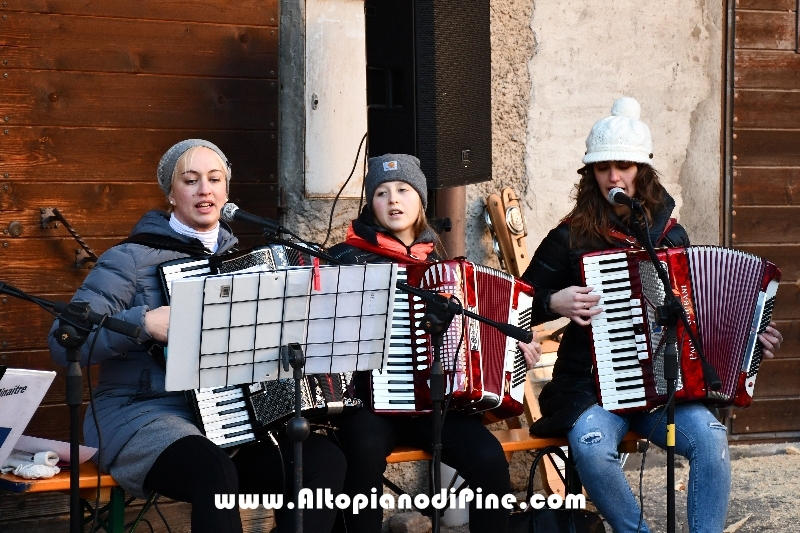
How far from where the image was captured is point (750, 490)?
17.1 ft

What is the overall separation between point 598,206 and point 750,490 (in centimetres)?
192

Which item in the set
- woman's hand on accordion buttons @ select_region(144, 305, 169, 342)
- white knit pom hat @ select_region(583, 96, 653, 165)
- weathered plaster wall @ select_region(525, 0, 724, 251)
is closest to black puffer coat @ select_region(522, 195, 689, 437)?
white knit pom hat @ select_region(583, 96, 653, 165)

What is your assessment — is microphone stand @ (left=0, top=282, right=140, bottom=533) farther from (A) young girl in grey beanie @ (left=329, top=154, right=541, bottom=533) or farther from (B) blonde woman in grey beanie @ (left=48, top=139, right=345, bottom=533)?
(A) young girl in grey beanie @ (left=329, top=154, right=541, bottom=533)

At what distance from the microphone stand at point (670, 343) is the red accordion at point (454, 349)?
515 mm

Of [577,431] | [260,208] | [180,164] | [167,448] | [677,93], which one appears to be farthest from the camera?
[677,93]

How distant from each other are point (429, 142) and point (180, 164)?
1.03m

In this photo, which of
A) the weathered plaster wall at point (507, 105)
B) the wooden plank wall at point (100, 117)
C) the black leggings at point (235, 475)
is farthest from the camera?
the weathered plaster wall at point (507, 105)

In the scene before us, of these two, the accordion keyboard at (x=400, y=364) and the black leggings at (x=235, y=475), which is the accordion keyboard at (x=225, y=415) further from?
the accordion keyboard at (x=400, y=364)

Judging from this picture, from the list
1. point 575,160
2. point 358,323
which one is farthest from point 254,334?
point 575,160

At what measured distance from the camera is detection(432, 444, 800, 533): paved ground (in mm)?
4699

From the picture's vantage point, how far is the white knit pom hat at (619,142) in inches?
160

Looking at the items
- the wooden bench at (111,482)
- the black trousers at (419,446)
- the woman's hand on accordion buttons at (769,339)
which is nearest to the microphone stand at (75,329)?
the wooden bench at (111,482)

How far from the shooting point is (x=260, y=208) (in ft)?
15.0

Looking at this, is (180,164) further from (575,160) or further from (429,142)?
(575,160)
